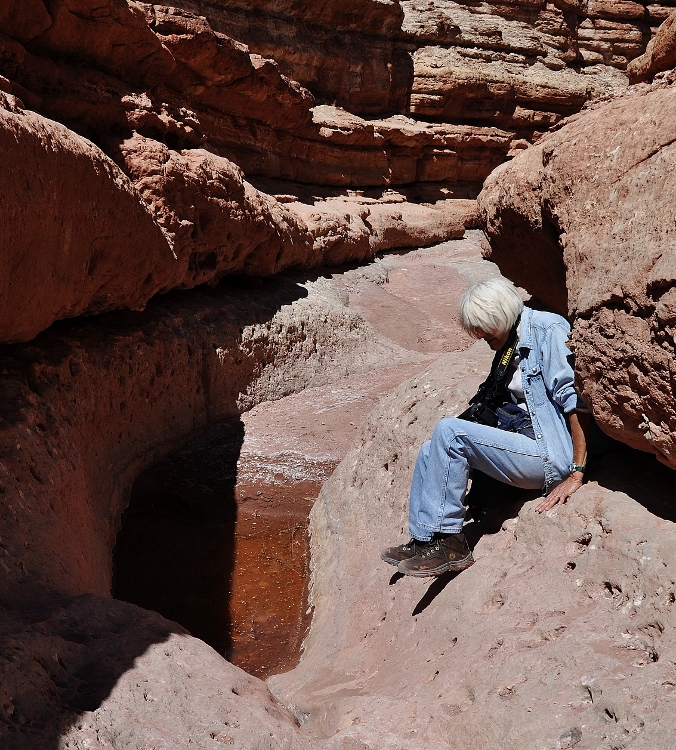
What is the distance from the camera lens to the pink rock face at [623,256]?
7.97 ft

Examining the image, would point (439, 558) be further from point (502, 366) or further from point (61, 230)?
point (61, 230)

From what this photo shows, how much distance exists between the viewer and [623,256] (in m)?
2.71

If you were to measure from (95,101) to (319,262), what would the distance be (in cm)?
421

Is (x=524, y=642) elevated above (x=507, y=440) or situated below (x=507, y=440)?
below

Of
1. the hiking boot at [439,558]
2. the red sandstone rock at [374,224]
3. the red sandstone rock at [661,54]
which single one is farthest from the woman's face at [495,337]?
the red sandstone rock at [374,224]

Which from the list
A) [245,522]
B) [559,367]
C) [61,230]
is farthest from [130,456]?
[559,367]

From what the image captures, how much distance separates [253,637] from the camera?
12.7 feet

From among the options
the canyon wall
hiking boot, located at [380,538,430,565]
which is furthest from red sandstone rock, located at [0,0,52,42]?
hiking boot, located at [380,538,430,565]

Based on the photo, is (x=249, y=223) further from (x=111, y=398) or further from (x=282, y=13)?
(x=282, y=13)

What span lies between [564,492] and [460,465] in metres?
0.40

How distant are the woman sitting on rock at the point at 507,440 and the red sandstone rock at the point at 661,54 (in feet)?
8.81

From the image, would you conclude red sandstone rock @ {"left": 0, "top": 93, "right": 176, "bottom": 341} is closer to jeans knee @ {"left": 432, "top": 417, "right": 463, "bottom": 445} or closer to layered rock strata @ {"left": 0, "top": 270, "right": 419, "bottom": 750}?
layered rock strata @ {"left": 0, "top": 270, "right": 419, "bottom": 750}

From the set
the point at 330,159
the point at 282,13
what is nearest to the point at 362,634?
the point at 330,159

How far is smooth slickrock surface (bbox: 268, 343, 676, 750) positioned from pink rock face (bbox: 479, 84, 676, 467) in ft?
1.11
